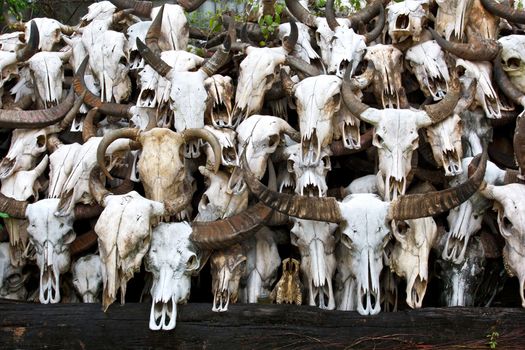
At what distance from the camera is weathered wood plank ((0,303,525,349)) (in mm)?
6445

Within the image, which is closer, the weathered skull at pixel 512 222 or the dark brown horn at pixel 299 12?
the weathered skull at pixel 512 222

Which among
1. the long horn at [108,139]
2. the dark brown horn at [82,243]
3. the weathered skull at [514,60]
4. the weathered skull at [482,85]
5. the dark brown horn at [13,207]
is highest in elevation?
the weathered skull at [514,60]

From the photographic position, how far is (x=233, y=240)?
667cm

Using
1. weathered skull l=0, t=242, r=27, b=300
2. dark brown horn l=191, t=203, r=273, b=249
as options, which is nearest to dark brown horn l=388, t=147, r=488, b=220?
dark brown horn l=191, t=203, r=273, b=249

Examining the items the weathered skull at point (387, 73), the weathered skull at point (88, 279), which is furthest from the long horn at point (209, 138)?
the weathered skull at point (387, 73)

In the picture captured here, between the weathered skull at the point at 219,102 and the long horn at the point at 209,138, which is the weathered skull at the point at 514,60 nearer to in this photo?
the weathered skull at the point at 219,102

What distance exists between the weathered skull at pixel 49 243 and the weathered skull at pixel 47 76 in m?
1.55

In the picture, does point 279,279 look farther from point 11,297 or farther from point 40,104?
point 40,104

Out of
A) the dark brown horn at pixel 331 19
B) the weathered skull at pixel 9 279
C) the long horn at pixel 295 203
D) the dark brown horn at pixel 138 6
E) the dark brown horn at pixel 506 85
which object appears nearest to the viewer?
the long horn at pixel 295 203

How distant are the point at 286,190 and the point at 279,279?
77 cm

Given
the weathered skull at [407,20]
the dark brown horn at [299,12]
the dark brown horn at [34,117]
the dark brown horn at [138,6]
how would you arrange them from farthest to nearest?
the dark brown horn at [138,6], the dark brown horn at [299,12], the weathered skull at [407,20], the dark brown horn at [34,117]

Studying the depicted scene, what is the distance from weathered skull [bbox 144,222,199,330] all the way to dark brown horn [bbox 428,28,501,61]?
2792 millimetres

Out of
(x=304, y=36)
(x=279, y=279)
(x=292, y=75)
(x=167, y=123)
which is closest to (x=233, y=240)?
(x=279, y=279)

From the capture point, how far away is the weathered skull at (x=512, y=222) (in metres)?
6.66
